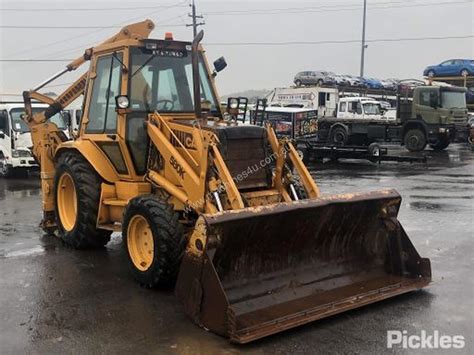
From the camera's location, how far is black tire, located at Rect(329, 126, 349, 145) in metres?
24.8

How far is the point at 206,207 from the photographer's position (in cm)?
574

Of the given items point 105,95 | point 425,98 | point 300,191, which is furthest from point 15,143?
point 425,98

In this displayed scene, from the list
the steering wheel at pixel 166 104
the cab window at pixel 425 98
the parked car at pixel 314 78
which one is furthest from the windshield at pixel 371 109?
the steering wheel at pixel 166 104

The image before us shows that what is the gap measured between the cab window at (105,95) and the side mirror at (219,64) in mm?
1248

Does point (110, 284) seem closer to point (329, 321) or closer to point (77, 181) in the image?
point (77, 181)

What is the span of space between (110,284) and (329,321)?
2438 millimetres

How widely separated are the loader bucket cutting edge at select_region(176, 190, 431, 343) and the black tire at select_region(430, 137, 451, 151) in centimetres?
2027

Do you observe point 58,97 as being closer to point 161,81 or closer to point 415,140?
point 161,81

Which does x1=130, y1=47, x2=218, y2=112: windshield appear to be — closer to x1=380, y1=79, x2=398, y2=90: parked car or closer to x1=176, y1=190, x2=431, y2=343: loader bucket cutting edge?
x1=176, y1=190, x2=431, y2=343: loader bucket cutting edge

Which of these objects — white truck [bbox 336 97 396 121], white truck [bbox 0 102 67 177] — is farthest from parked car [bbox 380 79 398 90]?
white truck [bbox 0 102 67 177]

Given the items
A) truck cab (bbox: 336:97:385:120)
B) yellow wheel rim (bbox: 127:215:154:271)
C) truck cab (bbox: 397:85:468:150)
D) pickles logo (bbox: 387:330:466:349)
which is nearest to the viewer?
pickles logo (bbox: 387:330:466:349)

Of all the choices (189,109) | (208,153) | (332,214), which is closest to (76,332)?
(208,153)

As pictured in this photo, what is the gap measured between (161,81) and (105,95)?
81 centimetres

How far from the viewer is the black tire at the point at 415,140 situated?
80.9ft
